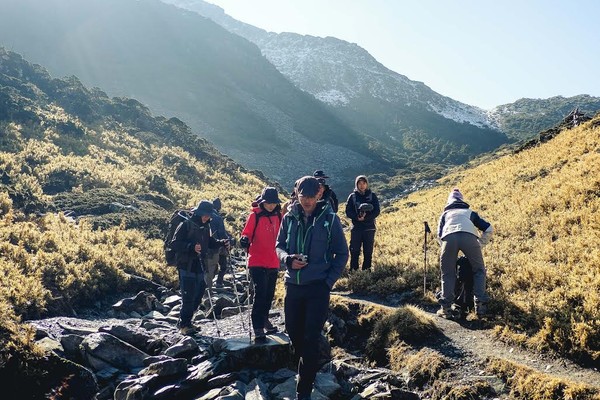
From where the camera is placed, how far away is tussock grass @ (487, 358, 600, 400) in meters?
5.11

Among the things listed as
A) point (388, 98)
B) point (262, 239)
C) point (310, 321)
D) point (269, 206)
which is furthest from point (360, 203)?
point (388, 98)

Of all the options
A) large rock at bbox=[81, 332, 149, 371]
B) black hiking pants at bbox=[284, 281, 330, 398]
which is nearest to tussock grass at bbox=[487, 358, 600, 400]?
black hiking pants at bbox=[284, 281, 330, 398]

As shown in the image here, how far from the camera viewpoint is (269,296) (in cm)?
742

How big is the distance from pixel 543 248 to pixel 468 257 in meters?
3.13

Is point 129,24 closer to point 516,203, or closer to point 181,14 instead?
point 181,14

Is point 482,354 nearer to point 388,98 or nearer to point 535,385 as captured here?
point 535,385

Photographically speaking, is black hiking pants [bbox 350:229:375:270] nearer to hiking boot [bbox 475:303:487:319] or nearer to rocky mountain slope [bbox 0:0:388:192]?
hiking boot [bbox 475:303:487:319]

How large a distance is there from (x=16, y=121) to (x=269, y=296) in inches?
1355

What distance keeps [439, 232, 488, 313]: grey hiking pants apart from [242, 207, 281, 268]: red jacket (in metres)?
2.91

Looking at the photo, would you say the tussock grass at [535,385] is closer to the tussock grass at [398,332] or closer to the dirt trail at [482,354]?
the dirt trail at [482,354]

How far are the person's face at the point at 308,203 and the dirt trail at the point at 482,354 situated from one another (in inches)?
121

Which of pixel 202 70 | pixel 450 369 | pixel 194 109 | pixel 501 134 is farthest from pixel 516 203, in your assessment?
pixel 501 134

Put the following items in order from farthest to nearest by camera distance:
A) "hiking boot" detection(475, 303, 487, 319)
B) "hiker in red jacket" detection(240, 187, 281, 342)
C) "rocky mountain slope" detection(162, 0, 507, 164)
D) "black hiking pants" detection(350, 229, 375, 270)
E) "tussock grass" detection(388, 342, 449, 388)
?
"rocky mountain slope" detection(162, 0, 507, 164) < "black hiking pants" detection(350, 229, 375, 270) < "hiking boot" detection(475, 303, 487, 319) < "hiker in red jacket" detection(240, 187, 281, 342) < "tussock grass" detection(388, 342, 449, 388)

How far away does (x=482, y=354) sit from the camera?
6.48m
